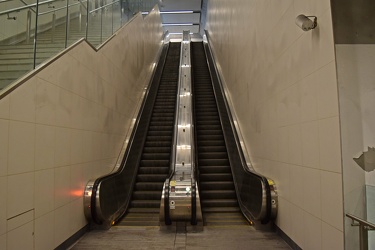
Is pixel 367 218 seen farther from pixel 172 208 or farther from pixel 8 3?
pixel 8 3

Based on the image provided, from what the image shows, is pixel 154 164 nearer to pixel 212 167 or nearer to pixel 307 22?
pixel 212 167

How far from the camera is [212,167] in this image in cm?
588

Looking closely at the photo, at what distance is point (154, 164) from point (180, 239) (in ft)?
8.28

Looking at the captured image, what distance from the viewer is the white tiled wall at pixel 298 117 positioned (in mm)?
2402

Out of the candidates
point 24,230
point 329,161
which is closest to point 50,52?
point 24,230

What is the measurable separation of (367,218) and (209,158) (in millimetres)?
4204

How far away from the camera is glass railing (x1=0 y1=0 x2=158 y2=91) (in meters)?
2.76

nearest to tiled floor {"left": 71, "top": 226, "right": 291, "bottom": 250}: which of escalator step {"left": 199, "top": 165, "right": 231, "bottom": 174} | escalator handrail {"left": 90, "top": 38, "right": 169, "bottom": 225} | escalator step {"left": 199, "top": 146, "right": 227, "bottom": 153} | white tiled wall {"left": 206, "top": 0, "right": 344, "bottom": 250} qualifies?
escalator handrail {"left": 90, "top": 38, "right": 169, "bottom": 225}

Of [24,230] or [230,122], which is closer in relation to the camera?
[24,230]

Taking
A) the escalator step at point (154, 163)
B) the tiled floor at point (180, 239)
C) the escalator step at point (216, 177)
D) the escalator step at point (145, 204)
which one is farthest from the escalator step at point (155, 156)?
the tiled floor at point (180, 239)

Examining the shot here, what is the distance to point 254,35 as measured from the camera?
4914 mm

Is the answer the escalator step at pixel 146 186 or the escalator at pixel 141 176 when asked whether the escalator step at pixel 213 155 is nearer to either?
the escalator at pixel 141 176

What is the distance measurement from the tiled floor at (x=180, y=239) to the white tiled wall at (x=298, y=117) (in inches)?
14.6

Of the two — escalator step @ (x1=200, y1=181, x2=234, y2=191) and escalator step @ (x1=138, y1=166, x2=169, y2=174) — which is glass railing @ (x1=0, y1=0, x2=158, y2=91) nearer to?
escalator step @ (x1=138, y1=166, x2=169, y2=174)
